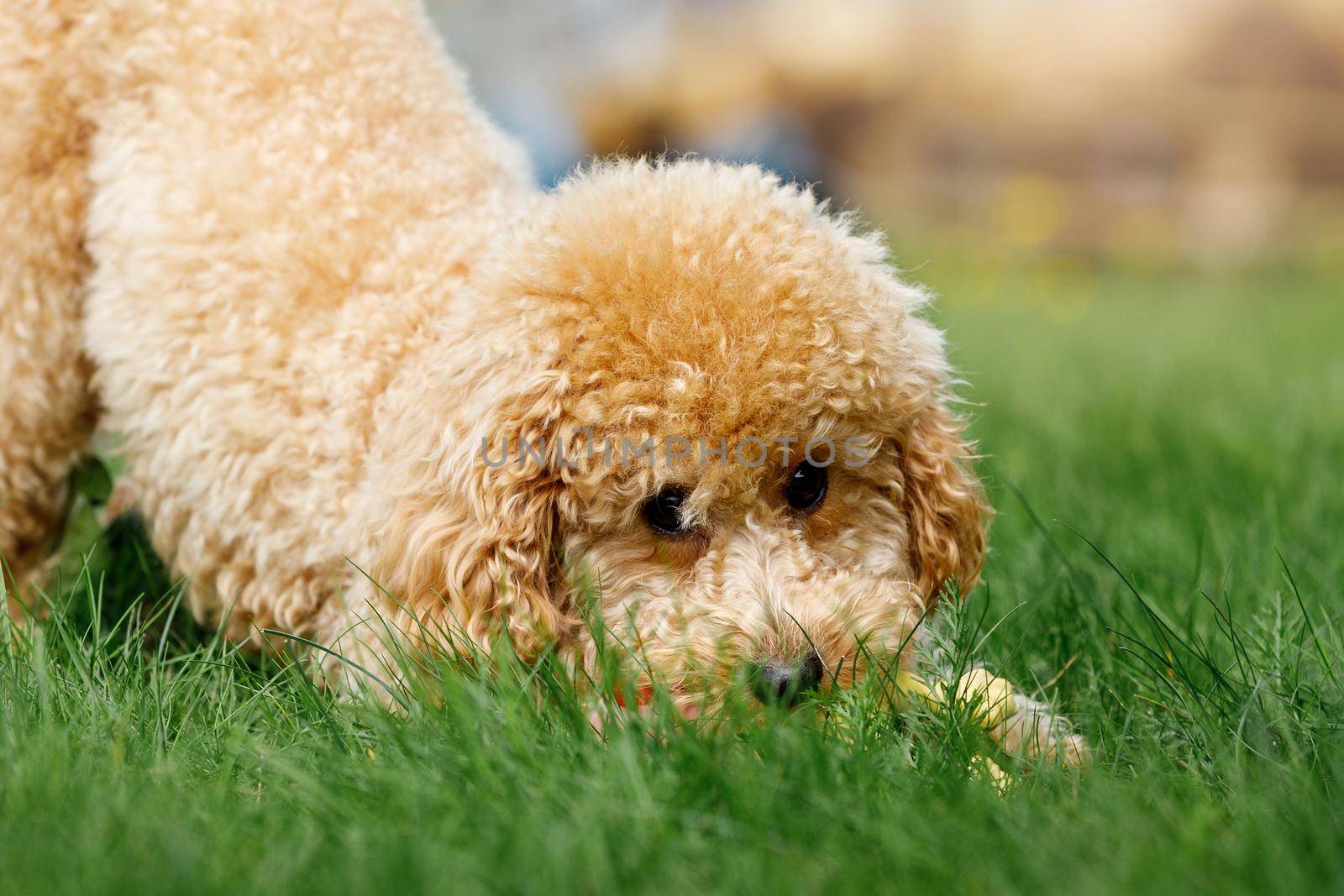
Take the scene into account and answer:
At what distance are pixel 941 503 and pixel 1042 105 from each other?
44.3 ft

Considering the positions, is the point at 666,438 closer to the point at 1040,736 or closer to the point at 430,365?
the point at 430,365

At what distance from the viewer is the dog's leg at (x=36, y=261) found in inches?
110

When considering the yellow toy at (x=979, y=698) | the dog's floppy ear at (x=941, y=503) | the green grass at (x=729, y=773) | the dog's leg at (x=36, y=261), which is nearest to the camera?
the green grass at (x=729, y=773)

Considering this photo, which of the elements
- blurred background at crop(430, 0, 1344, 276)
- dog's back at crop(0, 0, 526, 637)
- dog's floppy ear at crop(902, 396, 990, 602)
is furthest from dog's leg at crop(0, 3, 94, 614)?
blurred background at crop(430, 0, 1344, 276)

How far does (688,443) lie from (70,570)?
182 cm

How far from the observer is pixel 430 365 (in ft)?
7.70

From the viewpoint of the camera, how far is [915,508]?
247 cm

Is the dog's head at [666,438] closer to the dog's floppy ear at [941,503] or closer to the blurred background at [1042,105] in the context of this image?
the dog's floppy ear at [941,503]

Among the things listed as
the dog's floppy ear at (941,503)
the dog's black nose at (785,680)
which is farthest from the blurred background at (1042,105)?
the dog's black nose at (785,680)

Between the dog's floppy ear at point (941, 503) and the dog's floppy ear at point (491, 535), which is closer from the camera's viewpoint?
the dog's floppy ear at point (491, 535)

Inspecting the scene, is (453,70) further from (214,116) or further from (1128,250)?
(1128,250)

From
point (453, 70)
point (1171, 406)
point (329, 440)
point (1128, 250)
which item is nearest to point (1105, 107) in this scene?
point (1128, 250)

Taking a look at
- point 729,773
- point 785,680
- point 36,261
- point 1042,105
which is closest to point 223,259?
point 36,261

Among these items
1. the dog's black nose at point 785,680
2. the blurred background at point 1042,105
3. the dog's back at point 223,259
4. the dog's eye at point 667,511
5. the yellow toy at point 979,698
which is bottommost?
the blurred background at point 1042,105
